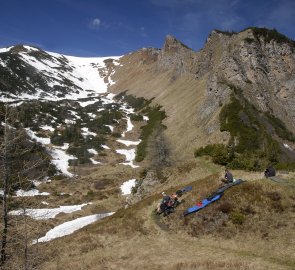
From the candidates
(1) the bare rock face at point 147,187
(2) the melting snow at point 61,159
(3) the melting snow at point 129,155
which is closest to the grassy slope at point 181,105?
(3) the melting snow at point 129,155

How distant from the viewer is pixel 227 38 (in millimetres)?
116625

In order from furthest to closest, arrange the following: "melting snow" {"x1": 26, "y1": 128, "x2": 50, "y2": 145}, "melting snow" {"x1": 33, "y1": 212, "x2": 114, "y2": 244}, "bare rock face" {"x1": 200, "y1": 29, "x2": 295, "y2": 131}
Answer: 1. "melting snow" {"x1": 26, "y1": 128, "x2": 50, "y2": 145}
2. "bare rock face" {"x1": 200, "y1": 29, "x2": 295, "y2": 131}
3. "melting snow" {"x1": 33, "y1": 212, "x2": 114, "y2": 244}

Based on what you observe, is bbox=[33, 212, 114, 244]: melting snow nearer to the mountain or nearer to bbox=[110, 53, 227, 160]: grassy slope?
bbox=[110, 53, 227, 160]: grassy slope

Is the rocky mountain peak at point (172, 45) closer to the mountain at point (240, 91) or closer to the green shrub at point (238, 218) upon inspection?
the mountain at point (240, 91)

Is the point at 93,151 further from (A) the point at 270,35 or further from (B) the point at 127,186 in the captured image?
(A) the point at 270,35

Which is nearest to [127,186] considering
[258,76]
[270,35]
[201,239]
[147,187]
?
[147,187]

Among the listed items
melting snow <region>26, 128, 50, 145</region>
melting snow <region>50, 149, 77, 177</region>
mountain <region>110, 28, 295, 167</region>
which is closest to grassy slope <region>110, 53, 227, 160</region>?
mountain <region>110, 28, 295, 167</region>

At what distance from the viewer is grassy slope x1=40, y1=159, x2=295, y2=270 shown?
72.6 ft

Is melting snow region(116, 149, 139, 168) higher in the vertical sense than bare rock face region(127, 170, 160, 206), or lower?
lower

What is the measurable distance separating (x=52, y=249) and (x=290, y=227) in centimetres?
1950

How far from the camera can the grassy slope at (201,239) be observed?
22141mm

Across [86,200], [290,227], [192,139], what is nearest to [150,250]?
[290,227]

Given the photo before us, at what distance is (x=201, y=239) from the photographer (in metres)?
26.1

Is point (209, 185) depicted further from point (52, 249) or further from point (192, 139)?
point (192, 139)
